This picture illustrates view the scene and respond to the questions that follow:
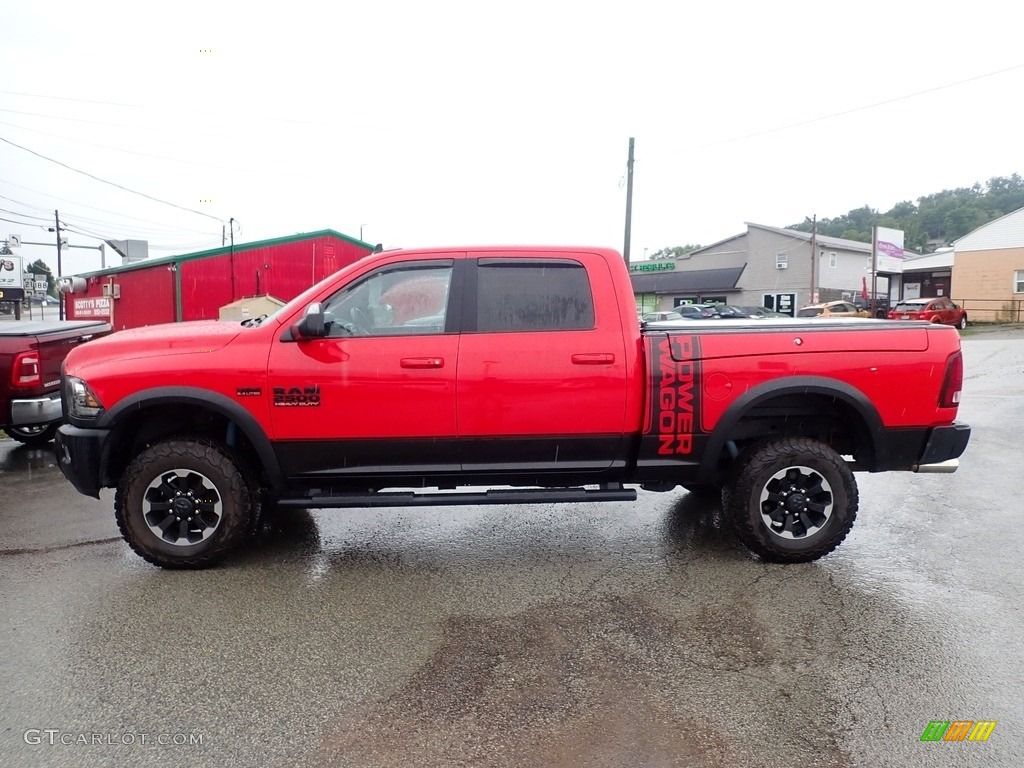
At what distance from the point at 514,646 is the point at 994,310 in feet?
136

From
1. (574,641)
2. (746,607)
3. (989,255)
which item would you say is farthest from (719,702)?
(989,255)

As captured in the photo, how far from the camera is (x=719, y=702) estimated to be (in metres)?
3.02

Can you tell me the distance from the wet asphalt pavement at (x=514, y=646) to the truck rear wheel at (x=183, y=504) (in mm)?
169

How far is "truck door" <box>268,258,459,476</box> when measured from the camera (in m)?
4.32

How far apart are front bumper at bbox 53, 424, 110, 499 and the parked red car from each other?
31.5 m

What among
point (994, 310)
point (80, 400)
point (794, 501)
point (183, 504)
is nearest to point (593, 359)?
point (794, 501)

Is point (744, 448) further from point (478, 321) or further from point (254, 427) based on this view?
point (254, 427)

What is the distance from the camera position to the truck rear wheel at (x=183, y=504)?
438 centimetres

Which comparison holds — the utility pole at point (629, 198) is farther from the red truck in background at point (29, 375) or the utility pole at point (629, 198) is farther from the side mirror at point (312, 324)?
the side mirror at point (312, 324)

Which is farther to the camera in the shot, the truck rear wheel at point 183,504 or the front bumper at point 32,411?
the front bumper at point 32,411

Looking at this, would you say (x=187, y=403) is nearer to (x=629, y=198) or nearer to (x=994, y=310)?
(x=629, y=198)

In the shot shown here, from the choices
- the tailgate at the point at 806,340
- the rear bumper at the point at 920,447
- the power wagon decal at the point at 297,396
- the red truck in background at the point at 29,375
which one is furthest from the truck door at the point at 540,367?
the red truck in background at the point at 29,375

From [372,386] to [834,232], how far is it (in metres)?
109

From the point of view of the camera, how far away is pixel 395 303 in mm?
4504
